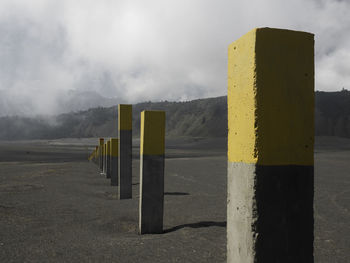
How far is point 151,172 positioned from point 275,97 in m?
4.61

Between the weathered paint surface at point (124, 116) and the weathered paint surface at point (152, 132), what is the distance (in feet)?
11.7

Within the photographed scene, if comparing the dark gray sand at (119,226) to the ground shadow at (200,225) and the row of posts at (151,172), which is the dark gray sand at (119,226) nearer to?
the ground shadow at (200,225)

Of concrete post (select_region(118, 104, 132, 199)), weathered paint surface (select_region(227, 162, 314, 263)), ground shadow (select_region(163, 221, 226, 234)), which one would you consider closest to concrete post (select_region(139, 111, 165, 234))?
ground shadow (select_region(163, 221, 226, 234))

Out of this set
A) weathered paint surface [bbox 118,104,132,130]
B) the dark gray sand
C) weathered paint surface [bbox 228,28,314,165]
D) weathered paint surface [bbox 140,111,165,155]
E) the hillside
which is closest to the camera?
weathered paint surface [bbox 228,28,314,165]

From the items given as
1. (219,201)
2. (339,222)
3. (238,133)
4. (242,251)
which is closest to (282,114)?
(238,133)

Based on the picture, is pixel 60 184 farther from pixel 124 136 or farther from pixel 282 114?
pixel 282 114

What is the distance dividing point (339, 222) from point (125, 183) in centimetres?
598

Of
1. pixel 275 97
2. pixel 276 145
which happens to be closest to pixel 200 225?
pixel 276 145

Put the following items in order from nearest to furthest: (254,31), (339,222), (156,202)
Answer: (254,31) < (156,202) < (339,222)

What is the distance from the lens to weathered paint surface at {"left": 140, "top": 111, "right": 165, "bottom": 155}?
673 cm

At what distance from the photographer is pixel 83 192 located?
1259 cm

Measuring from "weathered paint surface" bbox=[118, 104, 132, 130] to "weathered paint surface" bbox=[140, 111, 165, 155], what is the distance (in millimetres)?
3561

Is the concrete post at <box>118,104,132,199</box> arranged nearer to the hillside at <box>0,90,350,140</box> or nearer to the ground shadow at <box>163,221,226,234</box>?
the ground shadow at <box>163,221,226,234</box>

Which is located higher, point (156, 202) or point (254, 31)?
point (254, 31)
